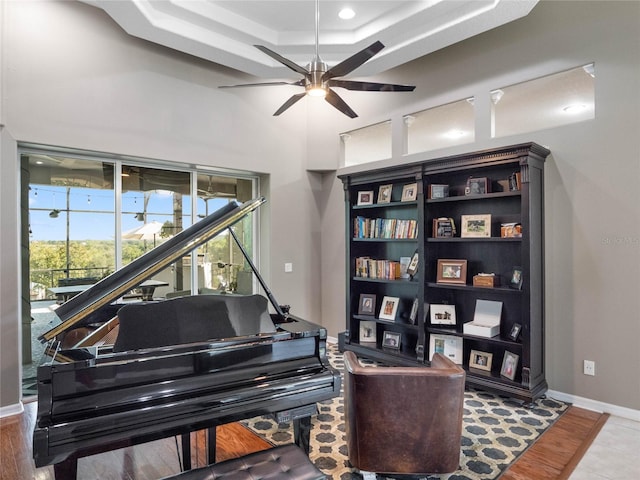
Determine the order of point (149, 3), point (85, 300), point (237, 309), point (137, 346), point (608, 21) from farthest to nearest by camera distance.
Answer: point (149, 3) → point (608, 21) → point (237, 309) → point (137, 346) → point (85, 300)

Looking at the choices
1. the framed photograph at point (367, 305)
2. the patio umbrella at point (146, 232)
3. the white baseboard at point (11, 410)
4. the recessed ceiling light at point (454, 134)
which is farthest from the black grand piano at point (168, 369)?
the recessed ceiling light at point (454, 134)

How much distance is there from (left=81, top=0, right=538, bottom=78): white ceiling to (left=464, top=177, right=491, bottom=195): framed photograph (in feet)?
4.49

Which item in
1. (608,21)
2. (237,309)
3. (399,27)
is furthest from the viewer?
(399,27)

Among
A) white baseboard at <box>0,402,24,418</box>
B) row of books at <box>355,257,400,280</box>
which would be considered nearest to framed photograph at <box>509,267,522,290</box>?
row of books at <box>355,257,400,280</box>

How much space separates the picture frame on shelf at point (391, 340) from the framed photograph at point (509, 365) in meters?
1.24

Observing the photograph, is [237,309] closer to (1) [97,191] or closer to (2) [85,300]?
(2) [85,300]

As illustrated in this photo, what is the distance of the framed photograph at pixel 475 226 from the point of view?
3.70 meters

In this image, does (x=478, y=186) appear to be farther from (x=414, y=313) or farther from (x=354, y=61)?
(x=354, y=61)

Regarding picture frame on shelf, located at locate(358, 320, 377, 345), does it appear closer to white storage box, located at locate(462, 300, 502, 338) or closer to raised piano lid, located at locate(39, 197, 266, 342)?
white storage box, located at locate(462, 300, 502, 338)

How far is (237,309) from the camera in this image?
2.53 meters

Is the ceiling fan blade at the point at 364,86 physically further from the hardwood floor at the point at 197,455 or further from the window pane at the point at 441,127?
the hardwood floor at the point at 197,455

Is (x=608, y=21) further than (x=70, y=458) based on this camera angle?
Yes

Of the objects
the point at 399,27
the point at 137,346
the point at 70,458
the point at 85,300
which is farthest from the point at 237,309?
the point at 399,27

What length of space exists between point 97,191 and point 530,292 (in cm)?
437
